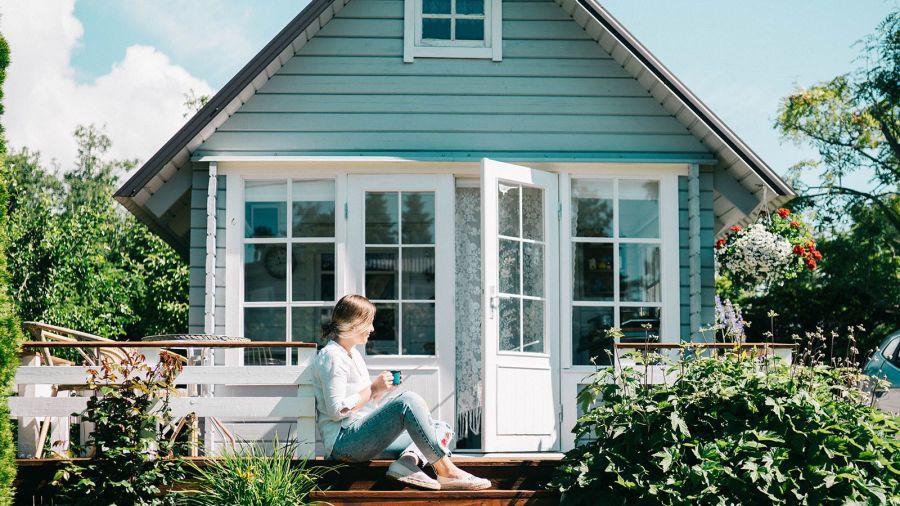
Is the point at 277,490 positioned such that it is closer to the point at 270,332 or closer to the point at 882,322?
the point at 270,332

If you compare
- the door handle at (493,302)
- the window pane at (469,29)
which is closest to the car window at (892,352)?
the door handle at (493,302)

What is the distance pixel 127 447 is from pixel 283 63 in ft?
10.7

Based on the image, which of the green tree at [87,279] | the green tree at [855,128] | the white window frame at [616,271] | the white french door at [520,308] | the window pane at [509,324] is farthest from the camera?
the green tree at [855,128]

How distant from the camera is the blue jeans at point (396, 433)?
216 inches

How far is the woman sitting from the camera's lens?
5523 millimetres

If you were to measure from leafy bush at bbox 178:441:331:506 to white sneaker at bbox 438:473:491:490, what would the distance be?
62cm

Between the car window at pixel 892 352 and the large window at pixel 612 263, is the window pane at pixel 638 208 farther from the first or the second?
the car window at pixel 892 352

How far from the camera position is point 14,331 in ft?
17.8

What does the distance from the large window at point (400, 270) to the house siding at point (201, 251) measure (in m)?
1.03

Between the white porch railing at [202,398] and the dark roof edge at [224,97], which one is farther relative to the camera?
the dark roof edge at [224,97]

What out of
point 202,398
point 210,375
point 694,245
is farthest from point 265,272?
point 694,245

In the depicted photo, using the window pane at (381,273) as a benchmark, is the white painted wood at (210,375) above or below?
below

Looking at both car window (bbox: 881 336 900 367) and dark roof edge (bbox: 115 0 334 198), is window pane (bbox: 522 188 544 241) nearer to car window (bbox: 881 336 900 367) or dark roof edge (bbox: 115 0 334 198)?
dark roof edge (bbox: 115 0 334 198)

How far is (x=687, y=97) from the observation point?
7.46 m
